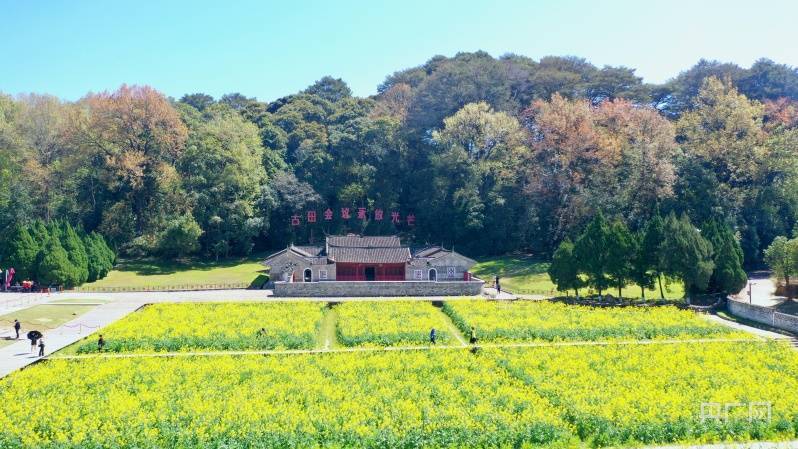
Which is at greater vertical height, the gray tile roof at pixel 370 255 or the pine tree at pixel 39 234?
the pine tree at pixel 39 234

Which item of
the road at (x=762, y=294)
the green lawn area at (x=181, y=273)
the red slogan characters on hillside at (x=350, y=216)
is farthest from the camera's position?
the red slogan characters on hillside at (x=350, y=216)

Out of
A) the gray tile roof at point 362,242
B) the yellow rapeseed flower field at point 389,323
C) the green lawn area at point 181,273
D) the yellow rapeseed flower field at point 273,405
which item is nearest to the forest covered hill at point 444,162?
the green lawn area at point 181,273

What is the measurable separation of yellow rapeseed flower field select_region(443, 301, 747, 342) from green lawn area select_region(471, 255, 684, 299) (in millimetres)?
7218

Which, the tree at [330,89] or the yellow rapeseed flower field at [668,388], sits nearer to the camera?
the yellow rapeseed flower field at [668,388]

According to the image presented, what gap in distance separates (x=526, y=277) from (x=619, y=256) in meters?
13.5

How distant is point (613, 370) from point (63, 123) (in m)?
66.6

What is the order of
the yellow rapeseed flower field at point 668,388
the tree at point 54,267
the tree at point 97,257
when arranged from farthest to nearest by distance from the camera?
the tree at point 97,257
the tree at point 54,267
the yellow rapeseed flower field at point 668,388

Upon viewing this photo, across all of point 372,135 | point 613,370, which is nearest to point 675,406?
point 613,370

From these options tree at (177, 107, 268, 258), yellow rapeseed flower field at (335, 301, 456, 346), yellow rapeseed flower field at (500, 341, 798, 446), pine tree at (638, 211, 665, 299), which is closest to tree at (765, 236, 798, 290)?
pine tree at (638, 211, 665, 299)

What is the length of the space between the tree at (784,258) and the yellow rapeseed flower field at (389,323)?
2137cm

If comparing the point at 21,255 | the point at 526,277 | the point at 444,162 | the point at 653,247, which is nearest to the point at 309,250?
the point at 444,162

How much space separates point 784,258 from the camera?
39062 millimetres

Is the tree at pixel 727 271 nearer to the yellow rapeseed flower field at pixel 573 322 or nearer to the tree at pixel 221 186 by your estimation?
the yellow rapeseed flower field at pixel 573 322

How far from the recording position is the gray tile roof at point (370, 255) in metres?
51.1
